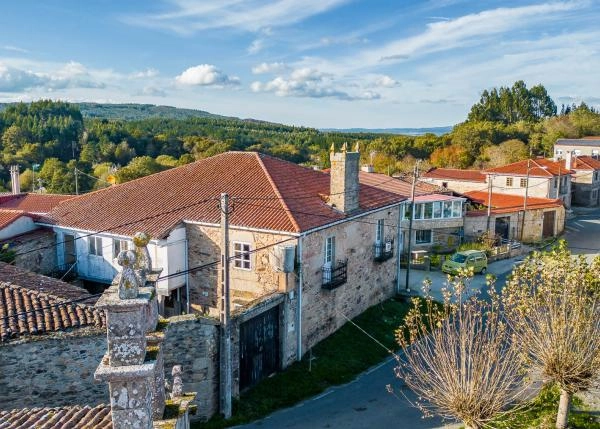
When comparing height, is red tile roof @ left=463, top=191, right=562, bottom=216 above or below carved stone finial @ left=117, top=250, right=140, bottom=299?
below

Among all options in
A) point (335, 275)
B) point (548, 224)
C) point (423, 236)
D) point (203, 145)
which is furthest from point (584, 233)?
point (203, 145)

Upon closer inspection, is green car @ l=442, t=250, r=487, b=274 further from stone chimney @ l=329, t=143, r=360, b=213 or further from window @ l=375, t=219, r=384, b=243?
stone chimney @ l=329, t=143, r=360, b=213

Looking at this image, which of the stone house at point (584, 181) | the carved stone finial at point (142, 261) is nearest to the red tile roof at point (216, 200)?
the carved stone finial at point (142, 261)

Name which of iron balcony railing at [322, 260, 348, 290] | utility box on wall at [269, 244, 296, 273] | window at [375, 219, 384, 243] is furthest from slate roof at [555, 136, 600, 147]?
utility box on wall at [269, 244, 296, 273]

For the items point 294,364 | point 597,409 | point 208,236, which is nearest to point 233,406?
point 294,364

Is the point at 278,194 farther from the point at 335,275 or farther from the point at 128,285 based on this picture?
the point at 128,285

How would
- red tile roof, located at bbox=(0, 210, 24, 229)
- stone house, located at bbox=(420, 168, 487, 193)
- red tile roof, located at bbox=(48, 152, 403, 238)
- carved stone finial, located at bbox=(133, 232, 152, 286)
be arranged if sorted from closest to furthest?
1. carved stone finial, located at bbox=(133, 232, 152, 286)
2. red tile roof, located at bbox=(48, 152, 403, 238)
3. red tile roof, located at bbox=(0, 210, 24, 229)
4. stone house, located at bbox=(420, 168, 487, 193)

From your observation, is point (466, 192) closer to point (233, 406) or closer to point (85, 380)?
point (233, 406)
